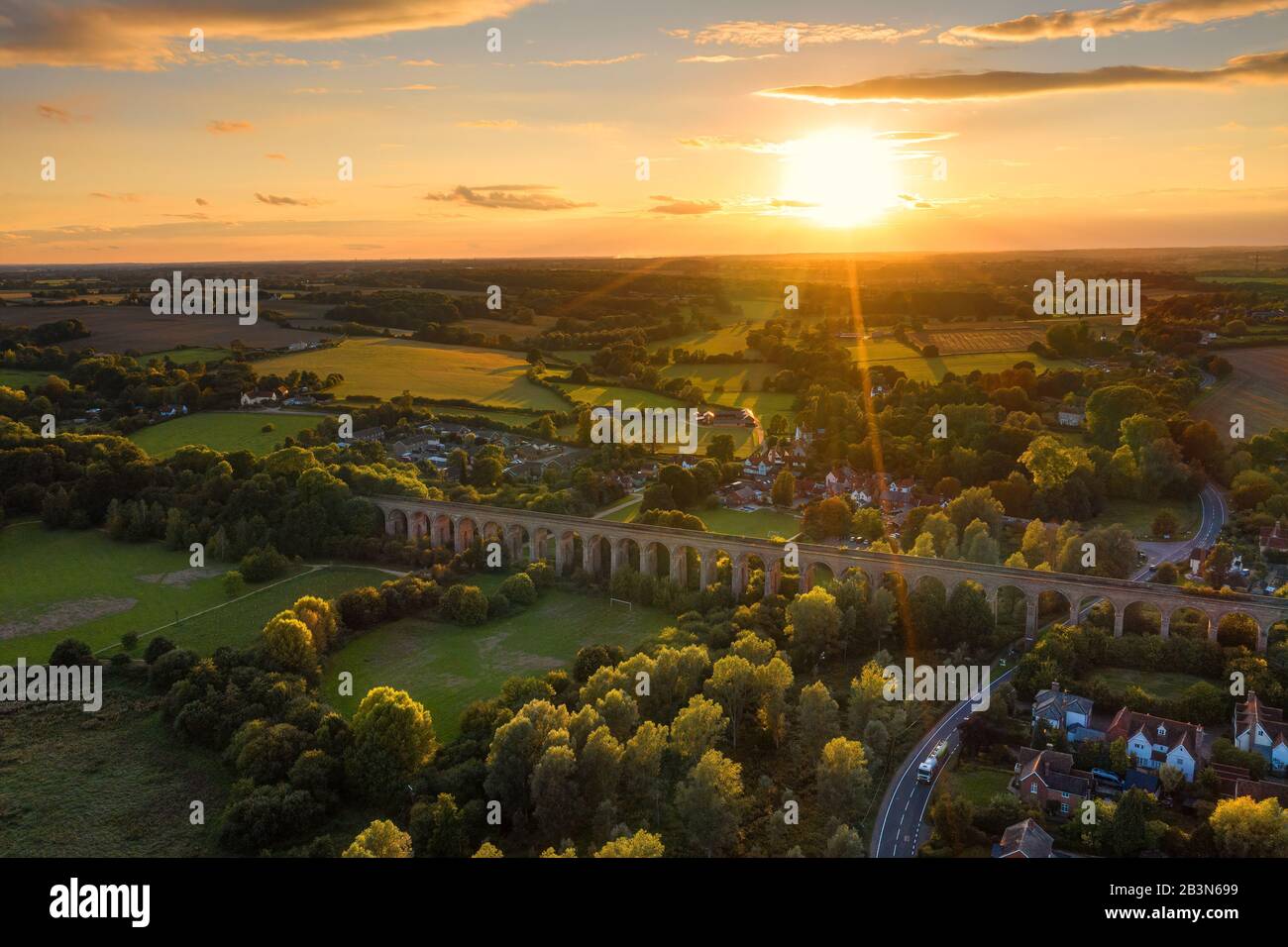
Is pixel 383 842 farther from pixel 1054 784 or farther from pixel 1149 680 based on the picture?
pixel 1149 680

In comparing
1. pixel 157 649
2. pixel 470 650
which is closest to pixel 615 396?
pixel 470 650

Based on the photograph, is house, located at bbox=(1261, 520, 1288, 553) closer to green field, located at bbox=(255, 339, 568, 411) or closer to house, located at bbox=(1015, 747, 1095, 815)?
house, located at bbox=(1015, 747, 1095, 815)

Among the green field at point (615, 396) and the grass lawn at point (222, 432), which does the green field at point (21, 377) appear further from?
the green field at point (615, 396)

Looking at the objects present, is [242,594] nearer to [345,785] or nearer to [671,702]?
[345,785]
